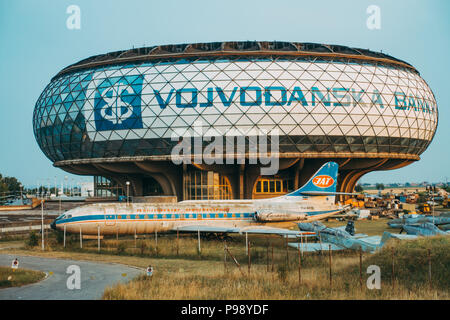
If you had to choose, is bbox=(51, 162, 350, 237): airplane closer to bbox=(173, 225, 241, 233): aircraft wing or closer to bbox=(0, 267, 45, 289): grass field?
bbox=(173, 225, 241, 233): aircraft wing

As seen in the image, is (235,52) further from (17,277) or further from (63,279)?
(17,277)

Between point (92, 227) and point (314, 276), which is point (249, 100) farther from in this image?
point (314, 276)

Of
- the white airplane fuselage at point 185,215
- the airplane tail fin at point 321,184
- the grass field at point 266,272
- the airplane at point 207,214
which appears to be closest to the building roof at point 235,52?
the airplane tail fin at point 321,184
